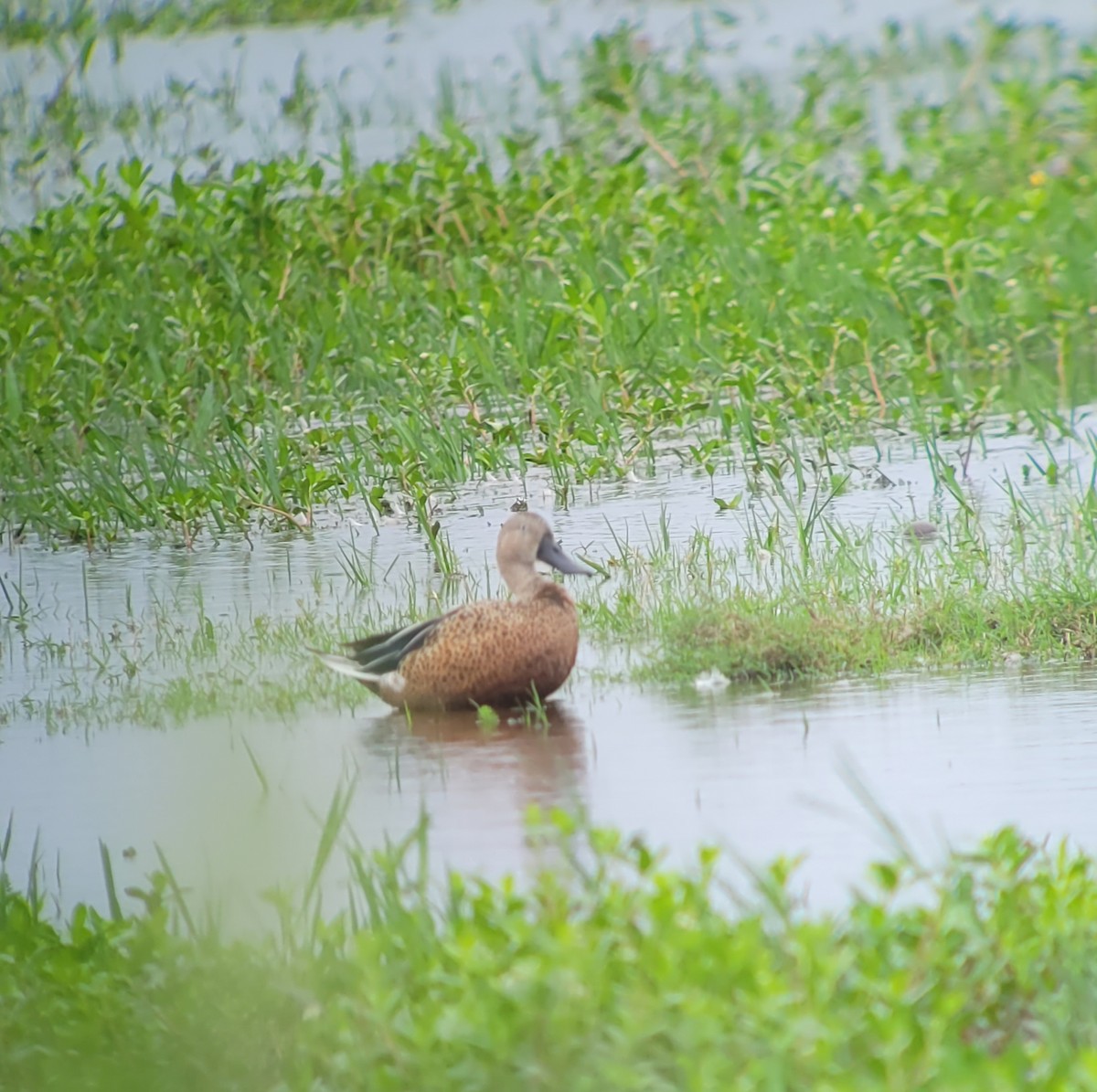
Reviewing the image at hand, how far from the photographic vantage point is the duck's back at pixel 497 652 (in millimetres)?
5254

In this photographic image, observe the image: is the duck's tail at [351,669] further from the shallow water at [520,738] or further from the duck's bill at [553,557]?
the duck's bill at [553,557]

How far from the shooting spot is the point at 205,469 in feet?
26.4

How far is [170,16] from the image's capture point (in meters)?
16.0

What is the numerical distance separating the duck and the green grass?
7.00ft

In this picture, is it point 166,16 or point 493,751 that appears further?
point 166,16

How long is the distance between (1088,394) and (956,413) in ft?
1.99

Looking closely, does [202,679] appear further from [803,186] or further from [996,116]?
[996,116]

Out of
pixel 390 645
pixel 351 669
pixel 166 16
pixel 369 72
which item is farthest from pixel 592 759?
pixel 166 16

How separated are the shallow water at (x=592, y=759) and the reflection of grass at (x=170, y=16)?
9.99 m

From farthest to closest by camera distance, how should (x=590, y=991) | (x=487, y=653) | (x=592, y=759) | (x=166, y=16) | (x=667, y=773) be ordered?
(x=166, y=16) < (x=487, y=653) < (x=592, y=759) < (x=667, y=773) < (x=590, y=991)

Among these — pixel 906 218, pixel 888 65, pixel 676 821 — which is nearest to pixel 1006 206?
pixel 906 218

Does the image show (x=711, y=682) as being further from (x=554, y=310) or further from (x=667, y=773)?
(x=554, y=310)

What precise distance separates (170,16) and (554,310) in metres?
7.56

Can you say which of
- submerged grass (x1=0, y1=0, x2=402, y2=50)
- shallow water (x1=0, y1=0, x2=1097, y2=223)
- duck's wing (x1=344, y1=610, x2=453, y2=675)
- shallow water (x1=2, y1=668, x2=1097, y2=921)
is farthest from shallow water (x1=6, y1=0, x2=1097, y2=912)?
submerged grass (x1=0, y1=0, x2=402, y2=50)
